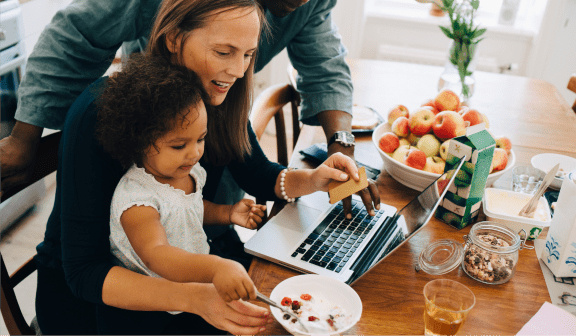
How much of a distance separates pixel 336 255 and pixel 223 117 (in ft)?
1.44

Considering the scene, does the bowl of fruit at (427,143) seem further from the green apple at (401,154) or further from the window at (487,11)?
the window at (487,11)

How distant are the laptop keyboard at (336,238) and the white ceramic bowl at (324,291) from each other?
8 cm

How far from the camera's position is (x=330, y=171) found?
3.52 ft

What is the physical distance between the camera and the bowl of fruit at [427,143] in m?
1.19

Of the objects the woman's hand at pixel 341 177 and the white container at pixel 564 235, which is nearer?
the white container at pixel 564 235

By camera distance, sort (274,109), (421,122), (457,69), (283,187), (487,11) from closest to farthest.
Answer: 1. (283,187)
2. (421,122)
3. (274,109)
4. (457,69)
5. (487,11)

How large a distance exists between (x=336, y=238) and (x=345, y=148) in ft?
1.17

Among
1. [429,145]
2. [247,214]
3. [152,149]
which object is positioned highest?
[152,149]

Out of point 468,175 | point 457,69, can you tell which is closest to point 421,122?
point 468,175

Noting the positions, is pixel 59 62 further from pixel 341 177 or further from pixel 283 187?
pixel 341 177

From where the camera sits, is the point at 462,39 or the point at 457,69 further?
the point at 457,69

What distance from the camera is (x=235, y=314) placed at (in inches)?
29.8

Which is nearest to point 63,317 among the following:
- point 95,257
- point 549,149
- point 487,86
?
point 95,257

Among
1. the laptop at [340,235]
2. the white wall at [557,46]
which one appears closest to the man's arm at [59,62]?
the laptop at [340,235]
